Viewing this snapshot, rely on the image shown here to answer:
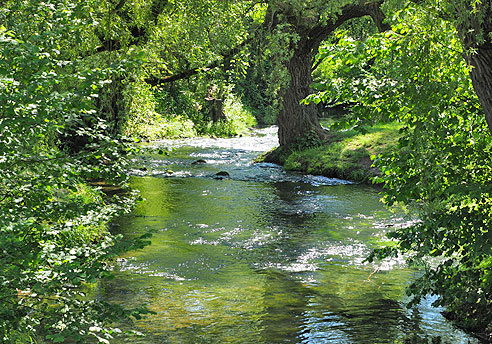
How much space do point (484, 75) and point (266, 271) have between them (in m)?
4.83

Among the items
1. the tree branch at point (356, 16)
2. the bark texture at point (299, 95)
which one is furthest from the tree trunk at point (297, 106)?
the tree branch at point (356, 16)

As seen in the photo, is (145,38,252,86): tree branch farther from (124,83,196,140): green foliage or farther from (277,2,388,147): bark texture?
(277,2,388,147): bark texture

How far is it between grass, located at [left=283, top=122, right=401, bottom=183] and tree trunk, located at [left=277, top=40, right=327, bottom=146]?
71 cm

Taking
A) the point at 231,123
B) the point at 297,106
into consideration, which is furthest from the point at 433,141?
the point at 231,123

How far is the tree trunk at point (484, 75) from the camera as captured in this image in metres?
5.66

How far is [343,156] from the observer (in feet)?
62.6

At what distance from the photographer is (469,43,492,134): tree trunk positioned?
18.6ft

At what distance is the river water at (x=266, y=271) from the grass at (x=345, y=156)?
1.13m

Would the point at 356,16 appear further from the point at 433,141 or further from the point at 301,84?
the point at 433,141

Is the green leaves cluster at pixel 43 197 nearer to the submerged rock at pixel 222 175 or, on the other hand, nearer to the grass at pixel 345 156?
the grass at pixel 345 156

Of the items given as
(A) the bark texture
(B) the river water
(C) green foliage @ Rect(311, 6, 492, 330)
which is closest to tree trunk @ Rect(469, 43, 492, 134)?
(C) green foliage @ Rect(311, 6, 492, 330)

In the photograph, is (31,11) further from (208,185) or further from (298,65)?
(298,65)

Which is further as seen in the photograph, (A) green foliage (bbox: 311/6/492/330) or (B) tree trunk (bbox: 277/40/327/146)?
(B) tree trunk (bbox: 277/40/327/146)

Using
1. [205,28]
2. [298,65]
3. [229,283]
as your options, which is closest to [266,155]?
[298,65]
